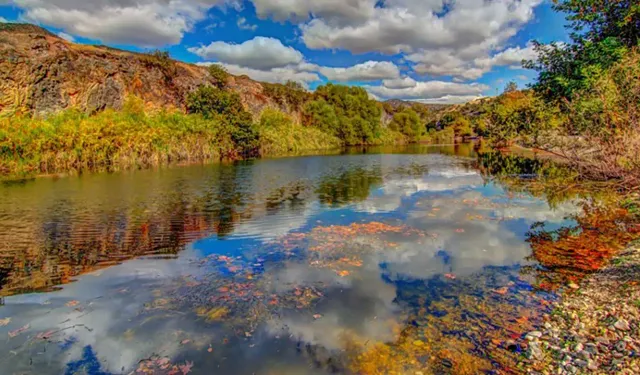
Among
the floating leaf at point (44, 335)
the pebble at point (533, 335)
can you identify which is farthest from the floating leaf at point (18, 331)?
the pebble at point (533, 335)

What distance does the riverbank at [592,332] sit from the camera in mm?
4711

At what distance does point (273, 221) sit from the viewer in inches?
556

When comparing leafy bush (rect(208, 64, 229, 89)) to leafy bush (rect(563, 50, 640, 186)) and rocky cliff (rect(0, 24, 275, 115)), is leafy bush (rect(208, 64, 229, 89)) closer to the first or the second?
rocky cliff (rect(0, 24, 275, 115))

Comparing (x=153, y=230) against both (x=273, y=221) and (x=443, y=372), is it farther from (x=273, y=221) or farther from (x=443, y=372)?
(x=443, y=372)

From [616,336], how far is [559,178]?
20.7 m

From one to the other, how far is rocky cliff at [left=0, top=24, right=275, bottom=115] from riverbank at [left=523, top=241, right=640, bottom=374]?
62.6 m

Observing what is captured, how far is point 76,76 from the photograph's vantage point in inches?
2280

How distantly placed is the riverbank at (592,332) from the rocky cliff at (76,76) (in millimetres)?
62636

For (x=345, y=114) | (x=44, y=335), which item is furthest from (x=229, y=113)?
(x=44, y=335)

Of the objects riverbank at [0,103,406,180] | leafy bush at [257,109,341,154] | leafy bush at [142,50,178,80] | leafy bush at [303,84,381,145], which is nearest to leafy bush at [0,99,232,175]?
riverbank at [0,103,406,180]

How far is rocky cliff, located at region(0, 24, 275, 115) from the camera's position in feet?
167

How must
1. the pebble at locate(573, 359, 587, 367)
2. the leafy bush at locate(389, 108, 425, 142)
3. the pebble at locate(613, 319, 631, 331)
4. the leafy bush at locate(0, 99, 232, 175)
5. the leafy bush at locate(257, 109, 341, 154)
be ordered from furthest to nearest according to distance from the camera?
1. the leafy bush at locate(389, 108, 425, 142)
2. the leafy bush at locate(257, 109, 341, 154)
3. the leafy bush at locate(0, 99, 232, 175)
4. the pebble at locate(613, 319, 631, 331)
5. the pebble at locate(573, 359, 587, 367)

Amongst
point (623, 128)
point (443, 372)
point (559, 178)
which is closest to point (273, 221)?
point (443, 372)

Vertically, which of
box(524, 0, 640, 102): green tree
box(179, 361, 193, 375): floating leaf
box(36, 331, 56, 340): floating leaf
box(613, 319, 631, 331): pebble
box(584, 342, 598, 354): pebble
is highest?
box(524, 0, 640, 102): green tree
